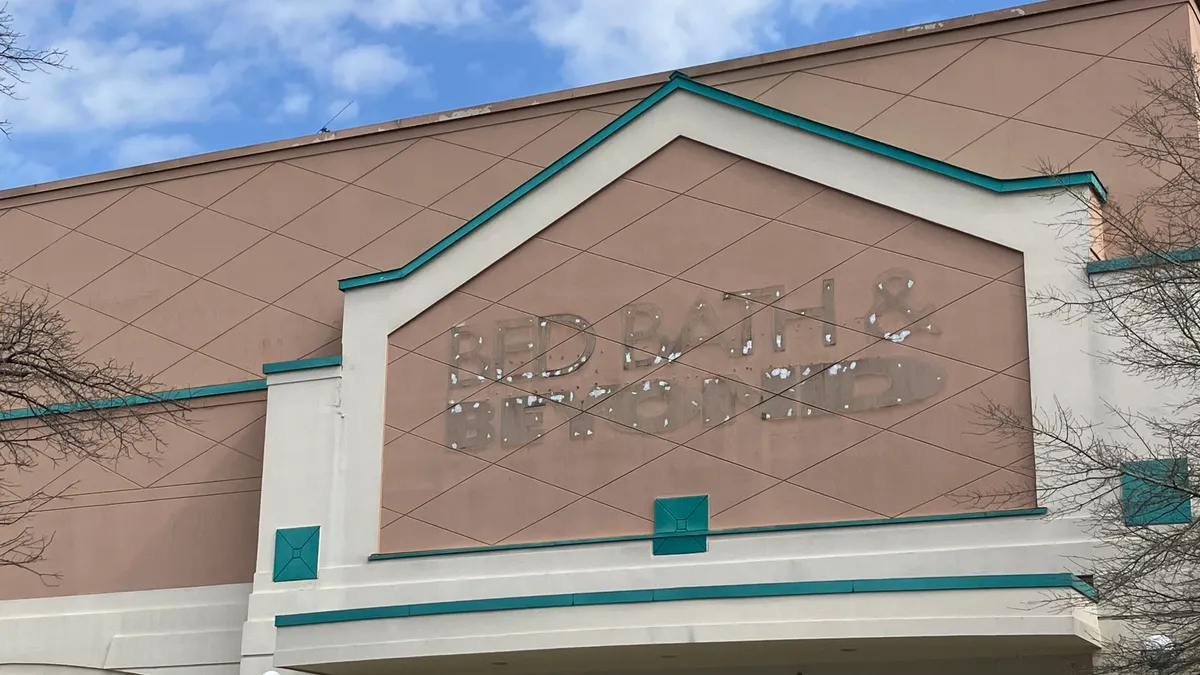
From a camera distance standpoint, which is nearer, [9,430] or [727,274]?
[727,274]

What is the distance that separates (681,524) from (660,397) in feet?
5.17

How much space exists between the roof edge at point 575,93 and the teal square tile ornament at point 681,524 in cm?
665

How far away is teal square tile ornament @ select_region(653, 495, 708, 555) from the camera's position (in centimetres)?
1895

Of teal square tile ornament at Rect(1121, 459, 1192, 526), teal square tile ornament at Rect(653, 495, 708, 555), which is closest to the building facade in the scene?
teal square tile ornament at Rect(653, 495, 708, 555)

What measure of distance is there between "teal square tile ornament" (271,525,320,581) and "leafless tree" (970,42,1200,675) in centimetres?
838

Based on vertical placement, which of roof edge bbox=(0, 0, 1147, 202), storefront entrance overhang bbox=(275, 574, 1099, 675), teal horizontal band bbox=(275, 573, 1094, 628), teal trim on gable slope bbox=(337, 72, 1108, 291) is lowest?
storefront entrance overhang bbox=(275, 574, 1099, 675)

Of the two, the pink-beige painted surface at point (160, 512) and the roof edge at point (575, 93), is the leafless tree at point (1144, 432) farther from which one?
the pink-beige painted surface at point (160, 512)

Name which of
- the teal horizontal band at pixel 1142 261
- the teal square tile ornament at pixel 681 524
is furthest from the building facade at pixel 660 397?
the teal horizontal band at pixel 1142 261

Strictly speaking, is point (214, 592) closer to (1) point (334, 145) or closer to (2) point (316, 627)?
(2) point (316, 627)

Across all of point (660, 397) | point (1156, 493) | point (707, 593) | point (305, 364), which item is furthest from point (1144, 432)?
point (305, 364)

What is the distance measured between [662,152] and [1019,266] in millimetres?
4681

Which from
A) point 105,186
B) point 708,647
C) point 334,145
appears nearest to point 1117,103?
point 708,647

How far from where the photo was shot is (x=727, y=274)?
1973cm

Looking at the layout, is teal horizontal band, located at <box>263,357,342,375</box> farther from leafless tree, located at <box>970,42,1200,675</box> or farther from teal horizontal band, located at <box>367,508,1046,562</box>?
leafless tree, located at <box>970,42,1200,675</box>
